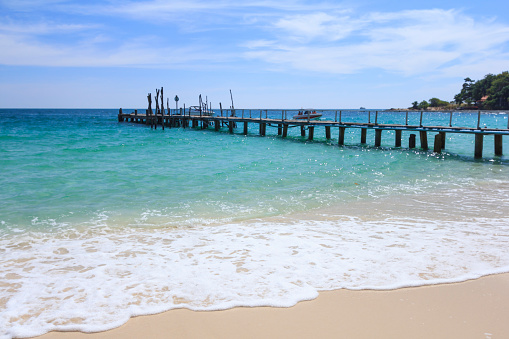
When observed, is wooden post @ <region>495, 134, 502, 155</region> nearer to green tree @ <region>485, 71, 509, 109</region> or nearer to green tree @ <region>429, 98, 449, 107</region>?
green tree @ <region>485, 71, 509, 109</region>

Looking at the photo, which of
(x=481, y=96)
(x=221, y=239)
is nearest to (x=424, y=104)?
(x=481, y=96)

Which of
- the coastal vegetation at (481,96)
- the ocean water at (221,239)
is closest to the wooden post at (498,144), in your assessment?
the ocean water at (221,239)

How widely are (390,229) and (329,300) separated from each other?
360 centimetres

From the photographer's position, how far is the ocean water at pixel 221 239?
15.4ft

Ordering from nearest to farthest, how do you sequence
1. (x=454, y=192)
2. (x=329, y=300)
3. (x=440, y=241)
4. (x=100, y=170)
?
1. (x=329, y=300)
2. (x=440, y=241)
3. (x=454, y=192)
4. (x=100, y=170)

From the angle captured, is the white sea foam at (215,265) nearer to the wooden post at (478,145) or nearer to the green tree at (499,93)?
Result: the wooden post at (478,145)

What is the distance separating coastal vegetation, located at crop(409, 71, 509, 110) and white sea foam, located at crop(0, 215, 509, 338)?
14441 cm

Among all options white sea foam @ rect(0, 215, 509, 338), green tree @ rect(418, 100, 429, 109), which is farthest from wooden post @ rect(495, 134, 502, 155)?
green tree @ rect(418, 100, 429, 109)

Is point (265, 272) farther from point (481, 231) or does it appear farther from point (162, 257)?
point (481, 231)

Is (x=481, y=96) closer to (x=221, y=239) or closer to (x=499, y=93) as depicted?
(x=499, y=93)

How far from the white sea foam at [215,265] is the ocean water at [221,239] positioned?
0.02 m

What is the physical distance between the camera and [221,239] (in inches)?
277

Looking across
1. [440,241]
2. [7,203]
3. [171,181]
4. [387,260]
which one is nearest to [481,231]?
[440,241]

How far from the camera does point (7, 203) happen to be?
10086 mm
